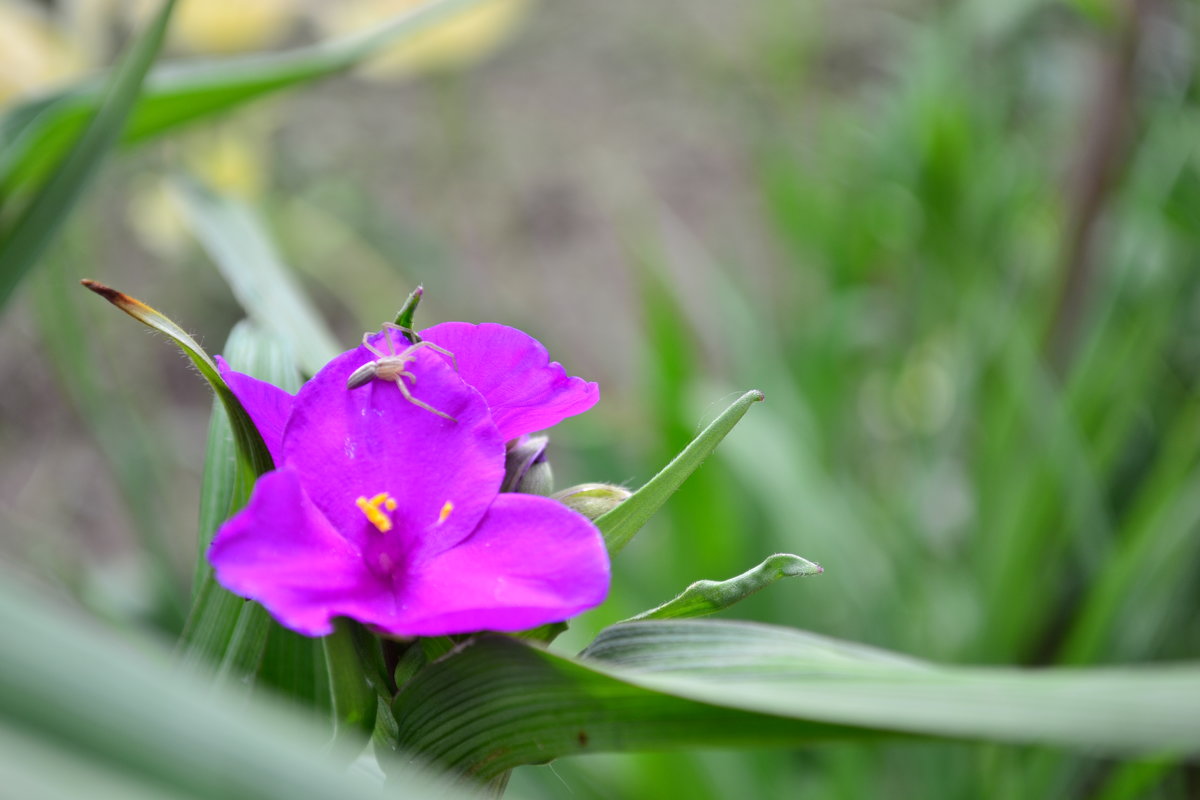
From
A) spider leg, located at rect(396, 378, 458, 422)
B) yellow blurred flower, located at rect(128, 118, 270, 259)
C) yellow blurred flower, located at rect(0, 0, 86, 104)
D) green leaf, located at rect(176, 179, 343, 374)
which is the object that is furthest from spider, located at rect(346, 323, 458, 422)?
yellow blurred flower, located at rect(128, 118, 270, 259)

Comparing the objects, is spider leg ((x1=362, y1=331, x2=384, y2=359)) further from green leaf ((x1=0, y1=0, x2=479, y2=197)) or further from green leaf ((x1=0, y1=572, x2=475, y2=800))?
green leaf ((x1=0, y1=0, x2=479, y2=197))

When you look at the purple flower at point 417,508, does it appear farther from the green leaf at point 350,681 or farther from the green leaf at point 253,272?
the green leaf at point 253,272

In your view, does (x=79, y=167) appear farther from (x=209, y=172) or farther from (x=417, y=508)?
(x=209, y=172)

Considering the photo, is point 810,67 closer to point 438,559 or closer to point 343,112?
A: point 343,112

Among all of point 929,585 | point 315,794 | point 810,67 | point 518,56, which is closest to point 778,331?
point 929,585

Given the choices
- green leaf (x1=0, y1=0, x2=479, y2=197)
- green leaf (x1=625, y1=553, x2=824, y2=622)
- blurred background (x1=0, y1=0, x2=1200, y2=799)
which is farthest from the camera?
blurred background (x1=0, y1=0, x2=1200, y2=799)

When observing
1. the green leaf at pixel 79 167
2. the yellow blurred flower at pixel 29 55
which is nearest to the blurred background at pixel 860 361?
the yellow blurred flower at pixel 29 55
